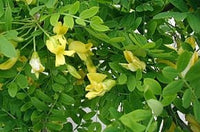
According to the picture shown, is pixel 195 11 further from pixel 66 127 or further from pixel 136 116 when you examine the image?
pixel 66 127

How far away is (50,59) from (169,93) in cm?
23

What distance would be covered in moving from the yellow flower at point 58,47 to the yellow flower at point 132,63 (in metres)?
0.06

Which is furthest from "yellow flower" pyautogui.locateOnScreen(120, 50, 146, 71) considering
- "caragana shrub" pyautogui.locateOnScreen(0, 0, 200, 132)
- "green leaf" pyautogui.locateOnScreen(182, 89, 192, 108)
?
"green leaf" pyautogui.locateOnScreen(182, 89, 192, 108)

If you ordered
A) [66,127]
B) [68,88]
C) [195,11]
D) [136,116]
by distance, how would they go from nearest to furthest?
[136,116]
[195,11]
[68,88]
[66,127]

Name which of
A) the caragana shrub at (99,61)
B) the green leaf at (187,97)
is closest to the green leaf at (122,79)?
the caragana shrub at (99,61)

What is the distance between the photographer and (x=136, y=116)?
0.40 metres

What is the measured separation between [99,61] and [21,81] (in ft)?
0.39

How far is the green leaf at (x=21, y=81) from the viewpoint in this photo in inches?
22.5

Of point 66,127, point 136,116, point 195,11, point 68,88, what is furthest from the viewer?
point 66,127

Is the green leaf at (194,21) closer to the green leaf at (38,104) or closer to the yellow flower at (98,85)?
the yellow flower at (98,85)

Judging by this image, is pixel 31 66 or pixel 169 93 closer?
pixel 169 93

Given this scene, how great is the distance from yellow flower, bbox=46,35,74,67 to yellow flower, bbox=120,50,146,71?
0.06 m

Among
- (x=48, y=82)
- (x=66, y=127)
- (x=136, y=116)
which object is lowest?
(x=66, y=127)

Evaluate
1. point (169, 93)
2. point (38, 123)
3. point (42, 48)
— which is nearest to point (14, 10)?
point (42, 48)
